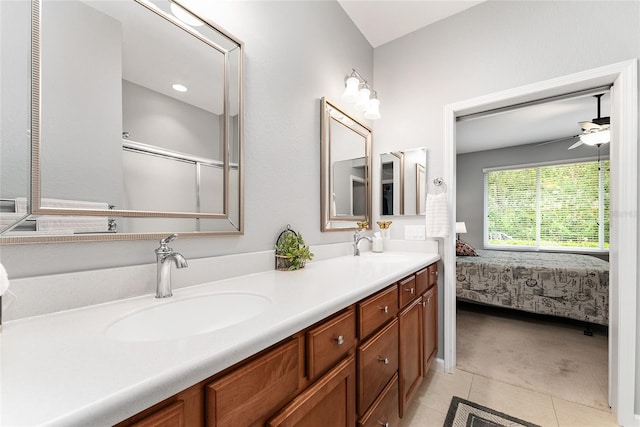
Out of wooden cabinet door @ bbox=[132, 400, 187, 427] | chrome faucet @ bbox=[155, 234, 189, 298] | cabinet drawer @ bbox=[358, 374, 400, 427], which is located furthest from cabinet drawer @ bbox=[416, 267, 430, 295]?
wooden cabinet door @ bbox=[132, 400, 187, 427]

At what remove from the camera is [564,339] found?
2576mm

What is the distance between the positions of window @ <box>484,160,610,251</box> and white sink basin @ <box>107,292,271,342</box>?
578 centimetres

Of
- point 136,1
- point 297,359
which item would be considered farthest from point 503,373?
point 136,1

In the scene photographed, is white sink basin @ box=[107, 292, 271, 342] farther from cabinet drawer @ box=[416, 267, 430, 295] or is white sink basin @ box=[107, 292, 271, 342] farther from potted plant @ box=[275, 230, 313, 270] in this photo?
cabinet drawer @ box=[416, 267, 430, 295]

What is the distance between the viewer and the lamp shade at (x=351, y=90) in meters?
1.90

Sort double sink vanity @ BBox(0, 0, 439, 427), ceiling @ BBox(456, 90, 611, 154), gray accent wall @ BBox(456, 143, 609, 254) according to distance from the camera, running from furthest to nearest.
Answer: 1. gray accent wall @ BBox(456, 143, 609, 254)
2. ceiling @ BBox(456, 90, 611, 154)
3. double sink vanity @ BBox(0, 0, 439, 427)

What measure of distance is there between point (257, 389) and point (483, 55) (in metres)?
2.48

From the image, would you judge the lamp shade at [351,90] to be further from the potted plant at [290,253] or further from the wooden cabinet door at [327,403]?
the wooden cabinet door at [327,403]

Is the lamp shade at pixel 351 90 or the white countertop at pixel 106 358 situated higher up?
the lamp shade at pixel 351 90

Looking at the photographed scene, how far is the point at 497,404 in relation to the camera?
5.55 feet

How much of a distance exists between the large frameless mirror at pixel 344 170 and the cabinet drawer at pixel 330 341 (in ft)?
2.92

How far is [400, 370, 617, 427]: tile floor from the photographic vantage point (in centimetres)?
155

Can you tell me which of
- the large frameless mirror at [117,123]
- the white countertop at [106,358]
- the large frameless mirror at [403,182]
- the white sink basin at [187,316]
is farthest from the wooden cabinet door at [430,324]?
the large frameless mirror at [117,123]

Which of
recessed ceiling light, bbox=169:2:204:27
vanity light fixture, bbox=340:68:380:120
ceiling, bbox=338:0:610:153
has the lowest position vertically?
recessed ceiling light, bbox=169:2:204:27
